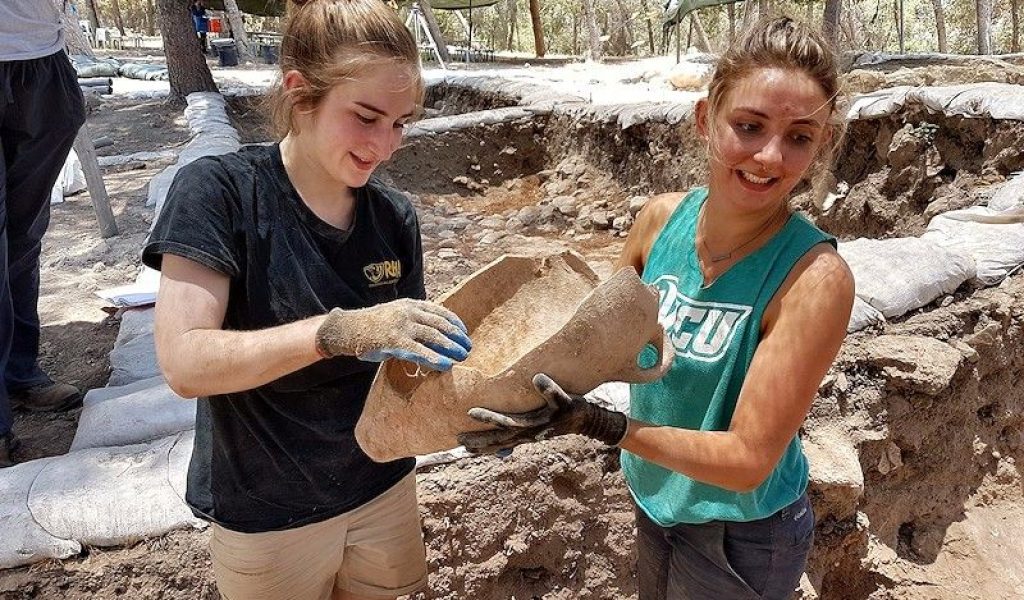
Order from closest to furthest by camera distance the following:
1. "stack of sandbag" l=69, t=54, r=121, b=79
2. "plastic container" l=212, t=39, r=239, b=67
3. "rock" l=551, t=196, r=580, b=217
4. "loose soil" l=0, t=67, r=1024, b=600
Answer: "loose soil" l=0, t=67, r=1024, b=600 < "rock" l=551, t=196, r=580, b=217 < "stack of sandbag" l=69, t=54, r=121, b=79 < "plastic container" l=212, t=39, r=239, b=67

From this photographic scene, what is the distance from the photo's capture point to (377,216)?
141 centimetres

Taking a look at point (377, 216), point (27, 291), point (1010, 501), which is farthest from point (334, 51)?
point (1010, 501)

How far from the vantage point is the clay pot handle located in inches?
48.1

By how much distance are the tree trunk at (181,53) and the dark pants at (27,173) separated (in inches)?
290

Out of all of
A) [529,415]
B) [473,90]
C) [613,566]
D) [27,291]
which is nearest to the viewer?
[529,415]

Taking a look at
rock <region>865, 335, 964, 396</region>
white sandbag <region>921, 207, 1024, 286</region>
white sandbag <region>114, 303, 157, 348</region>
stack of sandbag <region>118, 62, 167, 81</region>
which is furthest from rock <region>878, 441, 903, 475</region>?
stack of sandbag <region>118, 62, 167, 81</region>

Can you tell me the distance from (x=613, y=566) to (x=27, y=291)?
237 centimetres

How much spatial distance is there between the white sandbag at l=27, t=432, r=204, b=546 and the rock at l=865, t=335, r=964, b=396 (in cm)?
232

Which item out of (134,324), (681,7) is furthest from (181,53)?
(681,7)

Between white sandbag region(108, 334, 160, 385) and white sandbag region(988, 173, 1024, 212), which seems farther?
white sandbag region(988, 173, 1024, 212)

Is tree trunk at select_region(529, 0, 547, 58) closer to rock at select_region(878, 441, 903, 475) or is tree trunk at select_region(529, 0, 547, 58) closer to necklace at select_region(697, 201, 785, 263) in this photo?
rock at select_region(878, 441, 903, 475)

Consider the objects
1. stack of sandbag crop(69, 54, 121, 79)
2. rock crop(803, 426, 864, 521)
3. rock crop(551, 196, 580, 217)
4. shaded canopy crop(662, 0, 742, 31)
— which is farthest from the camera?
shaded canopy crop(662, 0, 742, 31)

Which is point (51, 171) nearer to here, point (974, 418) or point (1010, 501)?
point (974, 418)

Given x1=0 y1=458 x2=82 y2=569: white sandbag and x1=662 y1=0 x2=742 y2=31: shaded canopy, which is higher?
x1=662 y1=0 x2=742 y2=31: shaded canopy
